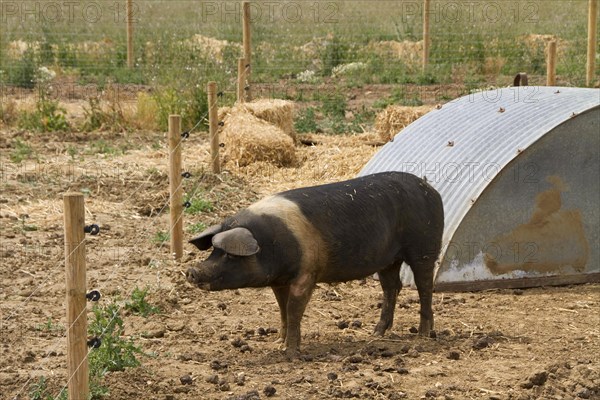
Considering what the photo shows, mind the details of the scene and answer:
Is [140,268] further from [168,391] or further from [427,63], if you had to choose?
[427,63]

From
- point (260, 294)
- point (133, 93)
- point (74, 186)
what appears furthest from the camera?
point (133, 93)

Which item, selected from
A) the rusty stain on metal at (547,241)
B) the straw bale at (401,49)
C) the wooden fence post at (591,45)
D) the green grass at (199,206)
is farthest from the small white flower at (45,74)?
the rusty stain on metal at (547,241)

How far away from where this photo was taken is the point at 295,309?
680 cm

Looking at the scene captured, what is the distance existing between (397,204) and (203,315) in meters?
1.73

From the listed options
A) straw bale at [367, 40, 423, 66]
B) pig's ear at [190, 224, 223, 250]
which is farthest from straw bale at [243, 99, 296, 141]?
pig's ear at [190, 224, 223, 250]

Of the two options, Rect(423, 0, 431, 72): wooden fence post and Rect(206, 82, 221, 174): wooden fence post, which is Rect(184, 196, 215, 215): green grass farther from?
Rect(423, 0, 431, 72): wooden fence post

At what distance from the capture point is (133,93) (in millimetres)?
18125

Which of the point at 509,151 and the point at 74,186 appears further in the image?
the point at 74,186

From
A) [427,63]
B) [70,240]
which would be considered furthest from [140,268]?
[427,63]

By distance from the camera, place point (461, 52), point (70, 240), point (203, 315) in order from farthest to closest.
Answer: point (461, 52)
point (203, 315)
point (70, 240)

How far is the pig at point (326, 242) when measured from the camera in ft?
21.8

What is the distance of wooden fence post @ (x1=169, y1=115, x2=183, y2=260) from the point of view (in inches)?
354

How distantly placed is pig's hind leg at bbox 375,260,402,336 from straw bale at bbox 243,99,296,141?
6.98 metres

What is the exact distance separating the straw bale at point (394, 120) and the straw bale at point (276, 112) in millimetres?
1227
